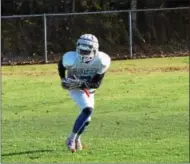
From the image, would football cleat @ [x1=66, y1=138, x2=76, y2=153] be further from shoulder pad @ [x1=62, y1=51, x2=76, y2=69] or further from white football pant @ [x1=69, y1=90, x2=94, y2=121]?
shoulder pad @ [x1=62, y1=51, x2=76, y2=69]

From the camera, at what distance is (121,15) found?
30.6 m

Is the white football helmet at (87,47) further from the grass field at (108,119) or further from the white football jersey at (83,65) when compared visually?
the grass field at (108,119)

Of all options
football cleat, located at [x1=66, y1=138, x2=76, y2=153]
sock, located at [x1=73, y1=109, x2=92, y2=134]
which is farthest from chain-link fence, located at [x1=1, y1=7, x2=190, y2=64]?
football cleat, located at [x1=66, y1=138, x2=76, y2=153]

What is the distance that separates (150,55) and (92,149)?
66.0 ft

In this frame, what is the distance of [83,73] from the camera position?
9.52 m

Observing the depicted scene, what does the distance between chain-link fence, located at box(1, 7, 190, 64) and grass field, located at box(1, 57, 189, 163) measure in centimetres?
656

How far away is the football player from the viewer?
30.2ft

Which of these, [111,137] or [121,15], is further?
[121,15]

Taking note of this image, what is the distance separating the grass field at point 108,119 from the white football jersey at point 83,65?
99cm

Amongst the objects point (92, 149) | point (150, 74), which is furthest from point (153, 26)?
point (92, 149)

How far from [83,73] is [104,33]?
21.4m

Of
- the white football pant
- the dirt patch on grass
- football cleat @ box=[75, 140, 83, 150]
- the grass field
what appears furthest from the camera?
the dirt patch on grass

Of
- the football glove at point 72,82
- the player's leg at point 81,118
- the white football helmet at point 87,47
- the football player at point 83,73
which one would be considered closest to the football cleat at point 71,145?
the player's leg at point 81,118

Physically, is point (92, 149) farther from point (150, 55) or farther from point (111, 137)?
point (150, 55)
